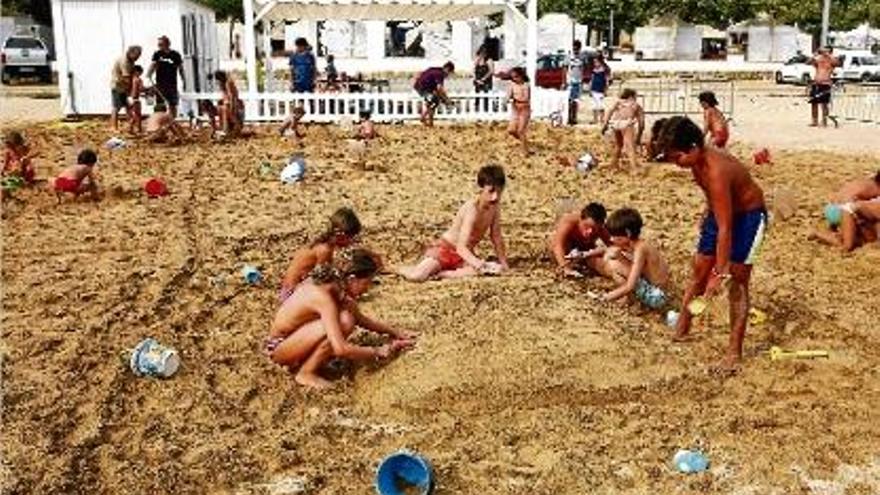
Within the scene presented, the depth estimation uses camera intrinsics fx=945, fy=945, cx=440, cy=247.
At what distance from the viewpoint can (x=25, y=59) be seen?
113 feet

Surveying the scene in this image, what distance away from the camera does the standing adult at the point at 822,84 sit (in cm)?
1983

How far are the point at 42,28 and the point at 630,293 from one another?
4742 centimetres

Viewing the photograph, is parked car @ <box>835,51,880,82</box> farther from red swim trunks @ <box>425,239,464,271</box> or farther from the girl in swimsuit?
red swim trunks @ <box>425,239,464,271</box>

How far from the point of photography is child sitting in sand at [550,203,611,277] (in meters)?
7.66

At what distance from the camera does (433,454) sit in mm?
4805

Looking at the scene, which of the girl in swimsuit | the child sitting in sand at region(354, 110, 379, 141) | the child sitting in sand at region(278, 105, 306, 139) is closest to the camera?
the girl in swimsuit

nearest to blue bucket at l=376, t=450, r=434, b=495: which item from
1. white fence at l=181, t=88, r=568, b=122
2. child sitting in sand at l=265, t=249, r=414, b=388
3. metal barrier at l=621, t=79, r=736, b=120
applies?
child sitting in sand at l=265, t=249, r=414, b=388

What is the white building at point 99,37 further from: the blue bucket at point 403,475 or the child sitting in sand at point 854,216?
the blue bucket at point 403,475

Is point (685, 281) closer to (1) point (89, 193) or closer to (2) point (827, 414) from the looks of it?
(2) point (827, 414)

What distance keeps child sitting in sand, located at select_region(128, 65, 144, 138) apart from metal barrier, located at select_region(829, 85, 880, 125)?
14.3 m

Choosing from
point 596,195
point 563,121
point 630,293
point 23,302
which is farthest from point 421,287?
point 563,121

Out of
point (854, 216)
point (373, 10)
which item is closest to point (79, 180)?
point (854, 216)

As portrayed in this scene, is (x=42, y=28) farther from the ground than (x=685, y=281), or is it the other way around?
(x=42, y=28)

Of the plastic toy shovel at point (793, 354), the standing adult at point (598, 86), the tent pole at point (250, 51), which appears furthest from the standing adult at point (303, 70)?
the plastic toy shovel at point (793, 354)
